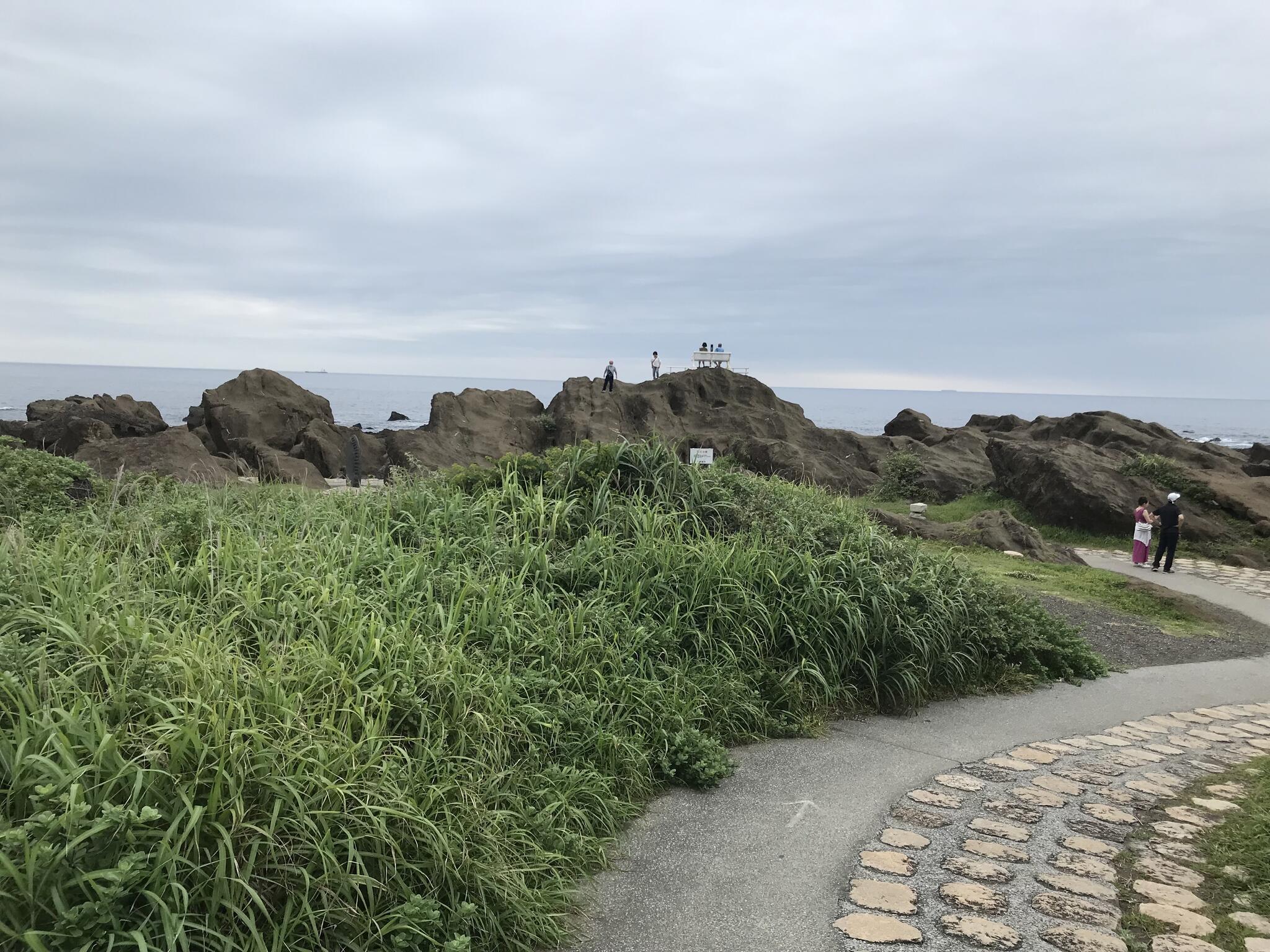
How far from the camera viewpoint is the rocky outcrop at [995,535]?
50.0ft

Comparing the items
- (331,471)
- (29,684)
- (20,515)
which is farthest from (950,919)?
(331,471)

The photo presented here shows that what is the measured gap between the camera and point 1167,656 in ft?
30.0

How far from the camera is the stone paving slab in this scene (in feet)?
11.6

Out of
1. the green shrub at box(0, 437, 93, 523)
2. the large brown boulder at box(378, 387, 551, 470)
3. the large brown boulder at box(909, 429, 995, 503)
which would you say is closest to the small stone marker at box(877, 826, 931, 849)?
the green shrub at box(0, 437, 93, 523)

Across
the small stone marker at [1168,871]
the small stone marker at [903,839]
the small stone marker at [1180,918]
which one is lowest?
the small stone marker at [903,839]

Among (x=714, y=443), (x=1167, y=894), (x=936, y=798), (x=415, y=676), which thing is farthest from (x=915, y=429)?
(x=415, y=676)

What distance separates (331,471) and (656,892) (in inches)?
962

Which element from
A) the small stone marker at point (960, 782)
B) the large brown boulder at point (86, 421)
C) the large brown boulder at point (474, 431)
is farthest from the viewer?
the large brown boulder at point (474, 431)

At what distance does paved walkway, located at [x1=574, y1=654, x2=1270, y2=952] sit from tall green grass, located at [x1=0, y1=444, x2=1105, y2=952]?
189 mm

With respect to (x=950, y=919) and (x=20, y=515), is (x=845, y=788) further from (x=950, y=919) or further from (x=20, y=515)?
(x=20, y=515)

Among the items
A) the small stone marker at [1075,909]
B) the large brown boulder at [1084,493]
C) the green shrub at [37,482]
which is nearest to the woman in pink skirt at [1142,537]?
the large brown boulder at [1084,493]

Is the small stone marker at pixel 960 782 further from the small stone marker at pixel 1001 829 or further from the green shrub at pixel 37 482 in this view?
the green shrub at pixel 37 482

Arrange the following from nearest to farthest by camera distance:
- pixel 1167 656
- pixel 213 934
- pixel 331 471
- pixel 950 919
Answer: pixel 213 934 < pixel 950 919 < pixel 1167 656 < pixel 331 471

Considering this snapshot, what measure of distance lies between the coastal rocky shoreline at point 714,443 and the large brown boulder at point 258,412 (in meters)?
0.05
